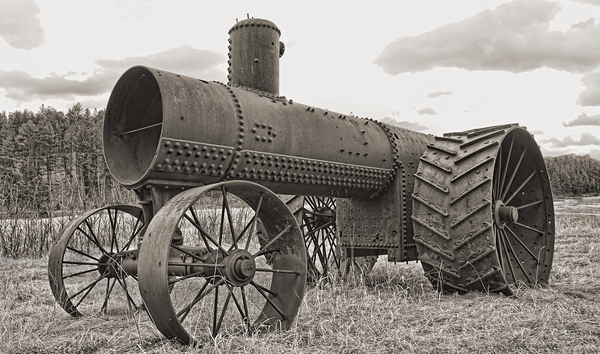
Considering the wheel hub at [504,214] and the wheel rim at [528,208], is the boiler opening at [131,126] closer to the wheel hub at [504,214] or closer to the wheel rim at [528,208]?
the wheel hub at [504,214]

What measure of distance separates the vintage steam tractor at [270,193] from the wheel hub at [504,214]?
1 centimetres

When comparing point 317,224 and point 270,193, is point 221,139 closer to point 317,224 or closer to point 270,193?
point 270,193

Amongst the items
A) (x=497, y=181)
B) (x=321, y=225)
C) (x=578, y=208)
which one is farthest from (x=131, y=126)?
(x=578, y=208)

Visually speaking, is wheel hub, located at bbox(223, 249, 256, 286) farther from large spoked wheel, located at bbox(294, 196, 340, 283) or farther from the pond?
the pond

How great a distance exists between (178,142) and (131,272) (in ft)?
4.08

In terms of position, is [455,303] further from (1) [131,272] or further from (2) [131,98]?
(2) [131,98]

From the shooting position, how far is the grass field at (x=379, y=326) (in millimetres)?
3211

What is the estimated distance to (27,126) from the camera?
50.2 meters

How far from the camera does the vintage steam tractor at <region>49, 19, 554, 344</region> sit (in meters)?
3.56

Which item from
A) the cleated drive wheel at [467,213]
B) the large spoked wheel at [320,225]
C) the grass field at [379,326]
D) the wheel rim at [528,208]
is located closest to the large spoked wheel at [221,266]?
the grass field at [379,326]

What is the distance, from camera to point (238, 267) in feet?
11.1

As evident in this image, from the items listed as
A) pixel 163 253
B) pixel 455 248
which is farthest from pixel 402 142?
pixel 163 253

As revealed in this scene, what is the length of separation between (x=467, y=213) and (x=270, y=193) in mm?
2326

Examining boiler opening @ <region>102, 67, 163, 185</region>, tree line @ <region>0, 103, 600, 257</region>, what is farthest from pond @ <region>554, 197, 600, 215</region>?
boiler opening @ <region>102, 67, 163, 185</region>
